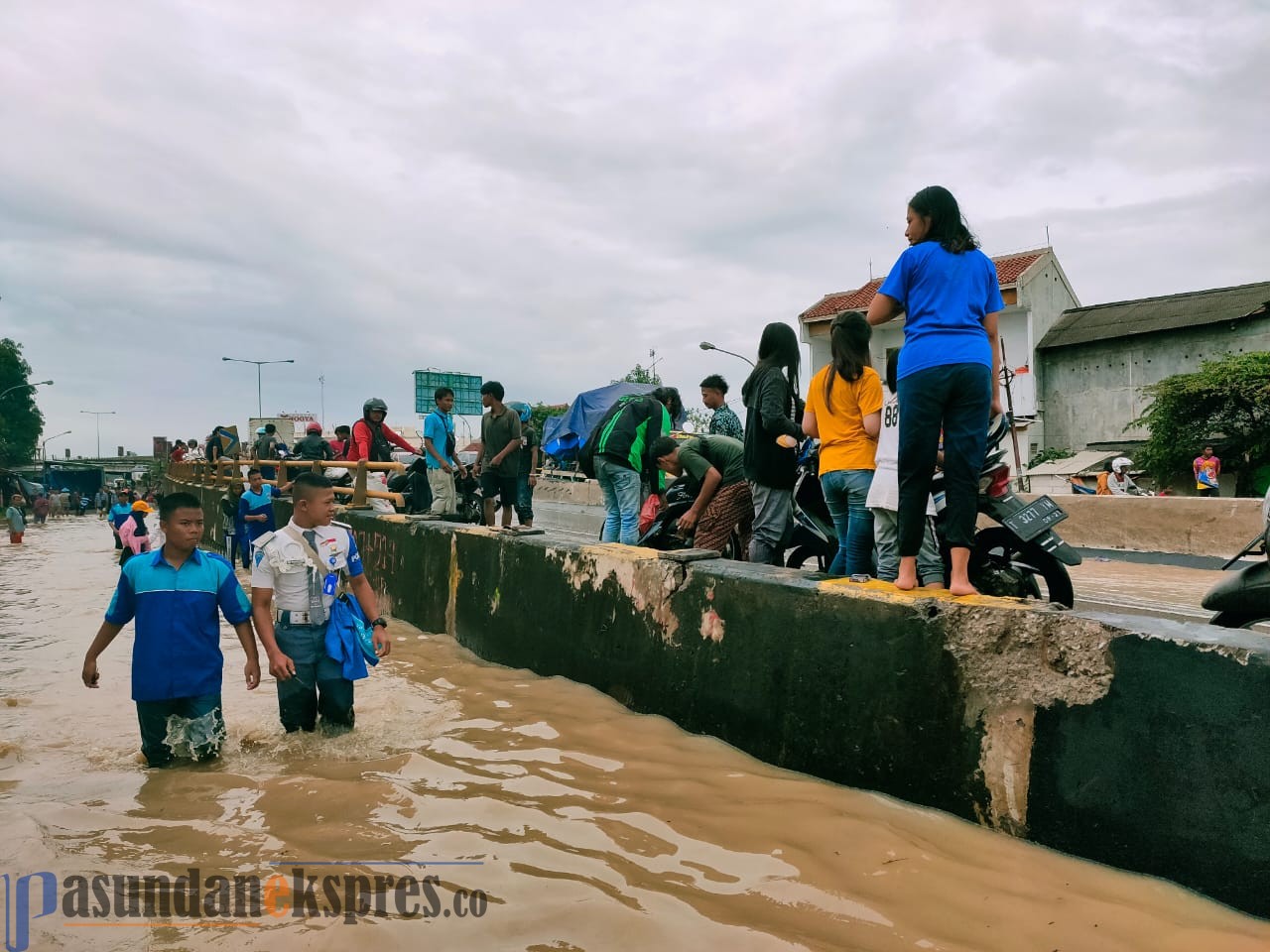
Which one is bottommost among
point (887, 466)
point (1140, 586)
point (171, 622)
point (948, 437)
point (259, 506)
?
point (1140, 586)

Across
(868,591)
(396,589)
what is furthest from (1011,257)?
(868,591)

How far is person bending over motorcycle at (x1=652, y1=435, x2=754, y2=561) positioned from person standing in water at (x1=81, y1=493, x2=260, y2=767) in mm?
2927

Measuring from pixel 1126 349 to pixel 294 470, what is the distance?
29.8 metres

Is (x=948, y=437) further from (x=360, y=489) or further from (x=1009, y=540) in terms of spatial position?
(x=360, y=489)

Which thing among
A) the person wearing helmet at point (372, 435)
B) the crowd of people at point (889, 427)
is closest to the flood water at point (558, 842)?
the crowd of people at point (889, 427)

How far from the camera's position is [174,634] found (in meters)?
3.69

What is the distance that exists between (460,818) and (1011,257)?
37.2m

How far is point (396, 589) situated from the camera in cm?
746

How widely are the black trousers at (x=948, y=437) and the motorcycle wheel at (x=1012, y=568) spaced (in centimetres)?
121

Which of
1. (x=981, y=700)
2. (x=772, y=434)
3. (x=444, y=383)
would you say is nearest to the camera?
(x=981, y=700)

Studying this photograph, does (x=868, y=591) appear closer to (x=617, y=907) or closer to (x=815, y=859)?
(x=815, y=859)

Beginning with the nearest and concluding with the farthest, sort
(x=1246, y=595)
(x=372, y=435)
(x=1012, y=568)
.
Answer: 1. (x=1246, y=595)
2. (x=1012, y=568)
3. (x=372, y=435)

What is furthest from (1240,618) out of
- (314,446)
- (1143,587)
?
(314,446)

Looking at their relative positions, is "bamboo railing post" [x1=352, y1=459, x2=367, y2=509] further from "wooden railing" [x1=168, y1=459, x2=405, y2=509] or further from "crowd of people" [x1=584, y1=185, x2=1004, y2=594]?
"crowd of people" [x1=584, y1=185, x2=1004, y2=594]
